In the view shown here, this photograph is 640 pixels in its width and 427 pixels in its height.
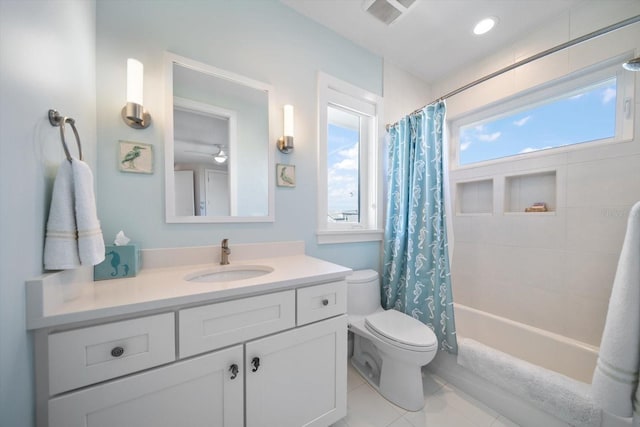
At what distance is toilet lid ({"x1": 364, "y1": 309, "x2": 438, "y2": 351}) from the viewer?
121 cm

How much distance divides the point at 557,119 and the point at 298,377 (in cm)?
240

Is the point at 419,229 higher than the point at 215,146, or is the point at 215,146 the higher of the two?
the point at 215,146

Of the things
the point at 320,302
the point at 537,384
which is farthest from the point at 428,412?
the point at 320,302

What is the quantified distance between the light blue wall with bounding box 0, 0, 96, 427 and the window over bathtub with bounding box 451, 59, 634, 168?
2.58 m

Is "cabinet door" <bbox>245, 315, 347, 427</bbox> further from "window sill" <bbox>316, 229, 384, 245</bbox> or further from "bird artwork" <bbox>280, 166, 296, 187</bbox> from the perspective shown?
"bird artwork" <bbox>280, 166, 296, 187</bbox>

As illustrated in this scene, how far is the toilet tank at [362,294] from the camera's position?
1564 millimetres

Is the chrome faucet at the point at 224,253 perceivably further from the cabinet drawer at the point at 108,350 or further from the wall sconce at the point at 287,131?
the wall sconce at the point at 287,131

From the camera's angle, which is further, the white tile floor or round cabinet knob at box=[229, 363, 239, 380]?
the white tile floor

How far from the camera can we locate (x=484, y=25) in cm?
157

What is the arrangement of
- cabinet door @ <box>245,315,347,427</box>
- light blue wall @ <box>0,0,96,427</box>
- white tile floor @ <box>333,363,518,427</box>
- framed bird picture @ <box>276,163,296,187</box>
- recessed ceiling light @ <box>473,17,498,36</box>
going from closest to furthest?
light blue wall @ <box>0,0,96,427</box>, cabinet door @ <box>245,315,347,427</box>, white tile floor @ <box>333,363,518,427</box>, framed bird picture @ <box>276,163,296,187</box>, recessed ceiling light @ <box>473,17,498,36</box>

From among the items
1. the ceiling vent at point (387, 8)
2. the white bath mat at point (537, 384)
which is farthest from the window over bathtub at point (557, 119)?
the white bath mat at point (537, 384)

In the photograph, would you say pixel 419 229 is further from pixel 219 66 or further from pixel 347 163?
pixel 219 66

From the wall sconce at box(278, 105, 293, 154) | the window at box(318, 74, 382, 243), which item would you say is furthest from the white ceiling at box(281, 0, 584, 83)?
the wall sconce at box(278, 105, 293, 154)

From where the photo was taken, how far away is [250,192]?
134 centimetres
